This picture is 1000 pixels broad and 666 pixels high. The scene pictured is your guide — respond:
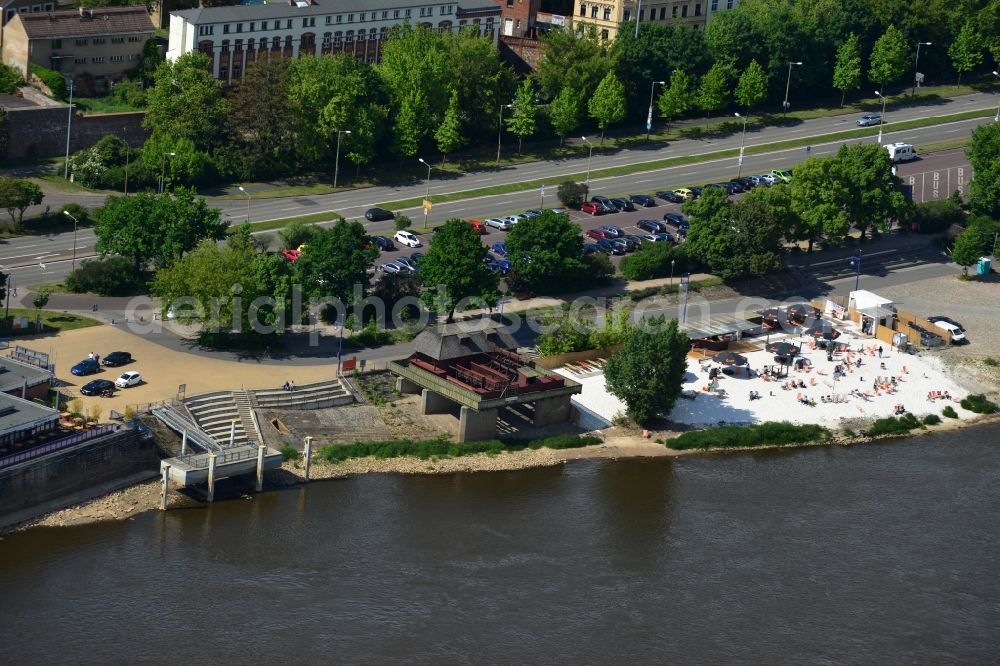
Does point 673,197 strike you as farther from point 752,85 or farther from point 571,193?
point 752,85

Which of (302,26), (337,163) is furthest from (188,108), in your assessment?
(302,26)

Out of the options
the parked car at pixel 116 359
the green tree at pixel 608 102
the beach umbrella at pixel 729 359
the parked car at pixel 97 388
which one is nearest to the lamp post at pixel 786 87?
the green tree at pixel 608 102

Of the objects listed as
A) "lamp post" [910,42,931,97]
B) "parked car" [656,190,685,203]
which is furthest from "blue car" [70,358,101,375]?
"lamp post" [910,42,931,97]

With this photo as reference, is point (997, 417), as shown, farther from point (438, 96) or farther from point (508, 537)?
point (438, 96)

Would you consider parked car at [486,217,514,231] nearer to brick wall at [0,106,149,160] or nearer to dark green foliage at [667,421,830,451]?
brick wall at [0,106,149,160]

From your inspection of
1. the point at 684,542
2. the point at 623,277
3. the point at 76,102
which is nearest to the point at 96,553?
the point at 684,542
